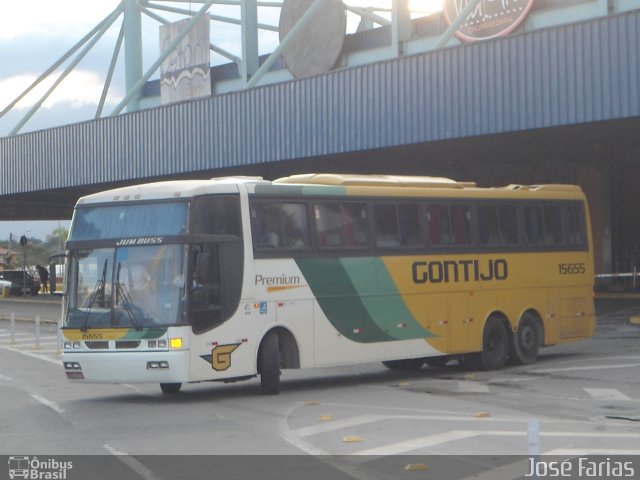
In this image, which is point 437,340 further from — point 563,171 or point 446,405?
point 563,171

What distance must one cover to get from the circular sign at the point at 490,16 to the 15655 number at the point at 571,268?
16851mm

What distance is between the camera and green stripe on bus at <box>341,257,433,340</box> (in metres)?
19.0

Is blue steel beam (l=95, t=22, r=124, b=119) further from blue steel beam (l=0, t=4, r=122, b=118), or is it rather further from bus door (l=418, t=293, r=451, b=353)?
bus door (l=418, t=293, r=451, b=353)

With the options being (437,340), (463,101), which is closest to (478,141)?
(463,101)

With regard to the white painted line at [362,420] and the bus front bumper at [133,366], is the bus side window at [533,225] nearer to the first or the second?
the white painted line at [362,420]

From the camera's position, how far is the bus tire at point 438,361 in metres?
21.8

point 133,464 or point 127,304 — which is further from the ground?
point 127,304

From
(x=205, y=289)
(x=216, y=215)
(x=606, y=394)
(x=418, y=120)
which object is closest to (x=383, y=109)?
(x=418, y=120)

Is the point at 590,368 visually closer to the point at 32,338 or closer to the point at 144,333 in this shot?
the point at 144,333

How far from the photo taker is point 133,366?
16328 millimetres

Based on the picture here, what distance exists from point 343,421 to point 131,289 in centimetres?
412

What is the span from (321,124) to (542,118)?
332 inches

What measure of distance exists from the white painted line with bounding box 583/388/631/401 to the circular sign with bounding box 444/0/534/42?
2305 centimetres

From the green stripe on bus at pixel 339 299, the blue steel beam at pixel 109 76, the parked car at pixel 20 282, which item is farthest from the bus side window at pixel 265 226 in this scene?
the parked car at pixel 20 282
